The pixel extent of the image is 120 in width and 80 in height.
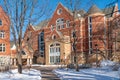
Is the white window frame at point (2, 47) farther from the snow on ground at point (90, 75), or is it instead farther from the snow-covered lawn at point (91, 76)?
the snow-covered lawn at point (91, 76)

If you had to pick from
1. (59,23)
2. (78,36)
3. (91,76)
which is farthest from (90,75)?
(59,23)

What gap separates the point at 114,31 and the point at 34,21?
79.8 ft

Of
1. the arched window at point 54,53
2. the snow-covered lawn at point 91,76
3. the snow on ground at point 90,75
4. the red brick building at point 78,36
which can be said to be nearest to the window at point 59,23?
the red brick building at point 78,36

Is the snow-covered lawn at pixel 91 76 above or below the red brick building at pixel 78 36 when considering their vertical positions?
below

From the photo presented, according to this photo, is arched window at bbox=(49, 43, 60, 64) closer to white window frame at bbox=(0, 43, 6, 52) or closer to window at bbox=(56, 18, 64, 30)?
window at bbox=(56, 18, 64, 30)

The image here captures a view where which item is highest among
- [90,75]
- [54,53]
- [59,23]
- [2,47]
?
[59,23]

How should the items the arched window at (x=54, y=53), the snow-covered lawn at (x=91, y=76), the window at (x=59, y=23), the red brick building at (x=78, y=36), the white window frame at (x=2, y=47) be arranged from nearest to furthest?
the snow-covered lawn at (x=91, y=76) → the red brick building at (x=78, y=36) → the white window frame at (x=2, y=47) → the arched window at (x=54, y=53) → the window at (x=59, y=23)

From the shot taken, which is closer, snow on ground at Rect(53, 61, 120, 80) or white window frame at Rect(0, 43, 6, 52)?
snow on ground at Rect(53, 61, 120, 80)

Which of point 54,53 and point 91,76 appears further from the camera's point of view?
point 54,53

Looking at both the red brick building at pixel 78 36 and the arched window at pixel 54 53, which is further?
the arched window at pixel 54 53

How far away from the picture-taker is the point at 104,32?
46406 mm

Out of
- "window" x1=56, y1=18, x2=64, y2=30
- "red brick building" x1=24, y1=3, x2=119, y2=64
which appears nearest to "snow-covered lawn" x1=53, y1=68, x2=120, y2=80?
"red brick building" x1=24, y1=3, x2=119, y2=64

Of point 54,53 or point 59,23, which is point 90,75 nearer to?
point 54,53

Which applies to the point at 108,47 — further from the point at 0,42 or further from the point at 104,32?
the point at 0,42
